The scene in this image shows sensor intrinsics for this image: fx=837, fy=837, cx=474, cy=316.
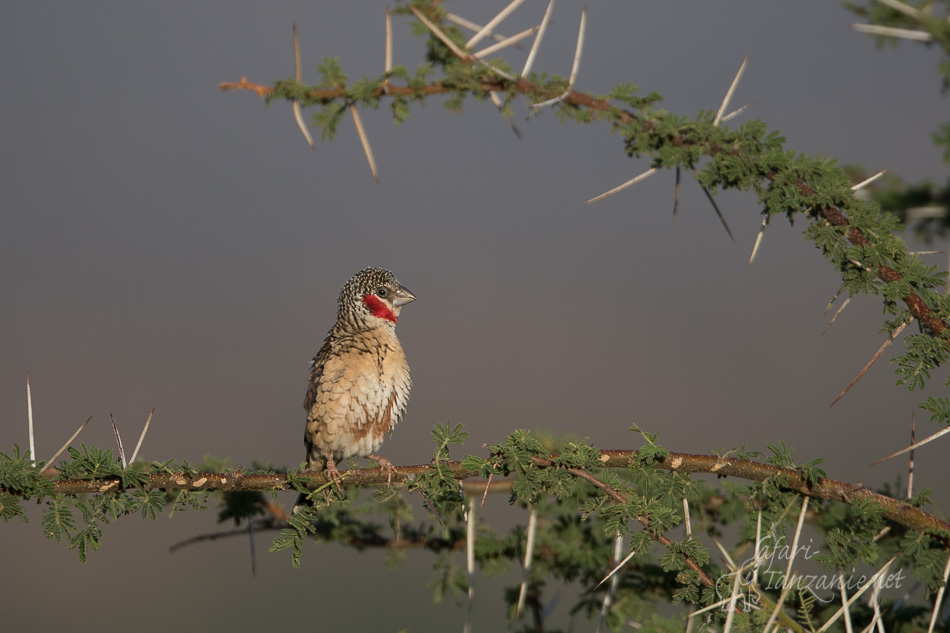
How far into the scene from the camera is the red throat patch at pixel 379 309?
6203 mm

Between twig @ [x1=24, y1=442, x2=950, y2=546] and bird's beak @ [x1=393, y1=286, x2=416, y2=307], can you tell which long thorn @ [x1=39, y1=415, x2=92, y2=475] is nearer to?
twig @ [x1=24, y1=442, x2=950, y2=546]

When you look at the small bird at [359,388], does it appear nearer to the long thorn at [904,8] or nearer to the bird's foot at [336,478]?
the bird's foot at [336,478]

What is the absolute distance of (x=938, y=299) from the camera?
375cm

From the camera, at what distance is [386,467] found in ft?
15.6

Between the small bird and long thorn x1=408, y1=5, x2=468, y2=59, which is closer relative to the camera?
long thorn x1=408, y1=5, x2=468, y2=59

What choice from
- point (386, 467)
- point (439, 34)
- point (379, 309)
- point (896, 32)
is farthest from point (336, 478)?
point (896, 32)

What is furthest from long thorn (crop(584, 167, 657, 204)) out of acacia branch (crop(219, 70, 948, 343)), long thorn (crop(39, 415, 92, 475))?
long thorn (crop(39, 415, 92, 475))

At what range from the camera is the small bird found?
5617 millimetres

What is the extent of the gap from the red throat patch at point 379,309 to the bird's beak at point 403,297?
0.10 m

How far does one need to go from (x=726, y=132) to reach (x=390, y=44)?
170 centimetres

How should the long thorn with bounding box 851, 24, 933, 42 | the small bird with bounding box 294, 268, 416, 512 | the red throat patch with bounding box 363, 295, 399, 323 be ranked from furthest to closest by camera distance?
the red throat patch with bounding box 363, 295, 399, 323 < the small bird with bounding box 294, 268, 416, 512 < the long thorn with bounding box 851, 24, 933, 42

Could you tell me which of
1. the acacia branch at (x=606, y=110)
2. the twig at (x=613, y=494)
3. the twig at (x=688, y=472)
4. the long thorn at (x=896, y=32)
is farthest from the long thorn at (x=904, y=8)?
the twig at (x=613, y=494)

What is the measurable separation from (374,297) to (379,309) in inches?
4.2

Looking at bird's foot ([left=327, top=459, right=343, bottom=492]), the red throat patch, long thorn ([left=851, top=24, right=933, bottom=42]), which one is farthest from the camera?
the red throat patch
